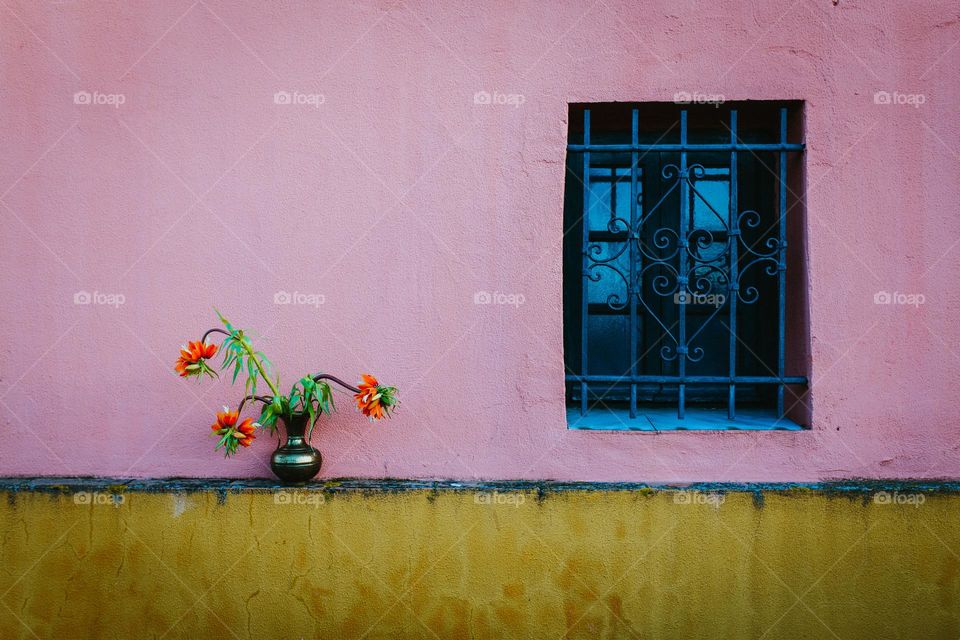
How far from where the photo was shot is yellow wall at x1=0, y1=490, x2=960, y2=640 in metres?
2.57

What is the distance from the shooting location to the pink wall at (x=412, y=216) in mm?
2645

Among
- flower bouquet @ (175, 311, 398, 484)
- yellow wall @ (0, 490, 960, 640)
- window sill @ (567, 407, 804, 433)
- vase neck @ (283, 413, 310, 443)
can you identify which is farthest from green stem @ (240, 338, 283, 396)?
window sill @ (567, 407, 804, 433)

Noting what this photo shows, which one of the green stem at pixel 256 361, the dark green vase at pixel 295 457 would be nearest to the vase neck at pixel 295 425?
the dark green vase at pixel 295 457

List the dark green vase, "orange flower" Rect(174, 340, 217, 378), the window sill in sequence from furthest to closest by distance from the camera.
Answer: the window sill < the dark green vase < "orange flower" Rect(174, 340, 217, 378)

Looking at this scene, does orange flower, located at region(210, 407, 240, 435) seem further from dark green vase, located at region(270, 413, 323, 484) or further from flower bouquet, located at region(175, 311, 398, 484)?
dark green vase, located at region(270, 413, 323, 484)

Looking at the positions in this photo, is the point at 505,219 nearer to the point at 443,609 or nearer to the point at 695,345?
the point at 695,345

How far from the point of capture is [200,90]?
2732 mm

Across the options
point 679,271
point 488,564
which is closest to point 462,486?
point 488,564

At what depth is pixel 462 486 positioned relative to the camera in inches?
103

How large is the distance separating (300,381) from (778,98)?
256 centimetres

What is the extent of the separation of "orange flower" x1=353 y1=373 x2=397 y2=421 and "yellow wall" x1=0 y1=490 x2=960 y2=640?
0.43m

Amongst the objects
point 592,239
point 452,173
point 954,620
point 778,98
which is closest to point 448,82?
point 452,173

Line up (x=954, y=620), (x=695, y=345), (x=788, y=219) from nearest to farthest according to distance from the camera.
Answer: (x=954, y=620) → (x=788, y=219) → (x=695, y=345)

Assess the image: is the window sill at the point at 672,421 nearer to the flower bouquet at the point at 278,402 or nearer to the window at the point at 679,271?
the window at the point at 679,271
